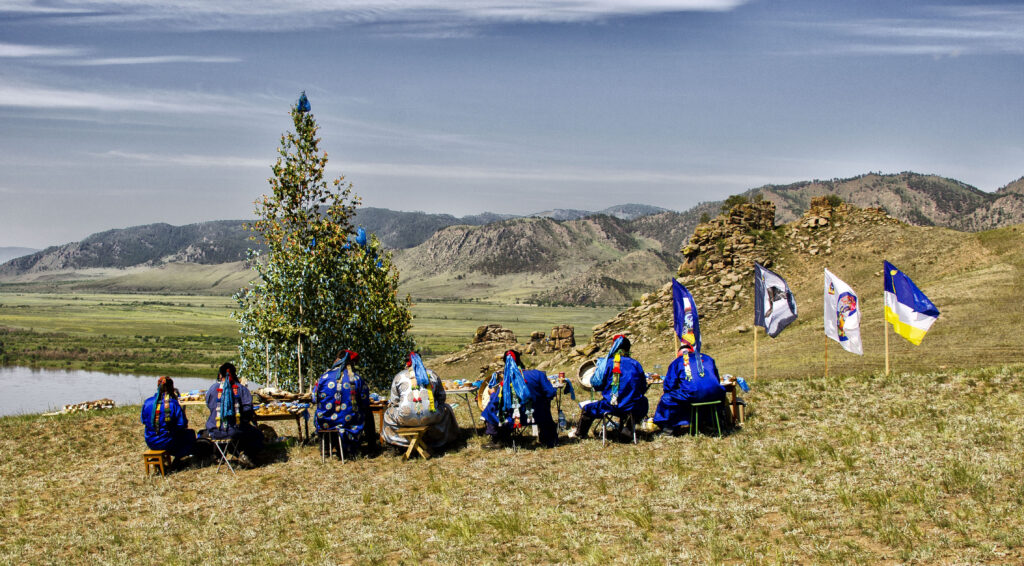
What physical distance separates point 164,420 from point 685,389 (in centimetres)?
903

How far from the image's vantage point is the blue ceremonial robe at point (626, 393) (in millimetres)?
12797

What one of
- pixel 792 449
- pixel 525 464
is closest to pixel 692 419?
pixel 792 449

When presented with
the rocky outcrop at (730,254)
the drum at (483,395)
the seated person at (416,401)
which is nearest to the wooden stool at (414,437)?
the seated person at (416,401)

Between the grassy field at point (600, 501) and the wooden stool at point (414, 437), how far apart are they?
232 mm

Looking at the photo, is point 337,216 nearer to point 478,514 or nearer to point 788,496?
point 478,514

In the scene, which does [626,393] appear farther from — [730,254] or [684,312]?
[730,254]

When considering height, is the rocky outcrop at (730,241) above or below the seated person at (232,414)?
above

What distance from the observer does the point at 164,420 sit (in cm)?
1241

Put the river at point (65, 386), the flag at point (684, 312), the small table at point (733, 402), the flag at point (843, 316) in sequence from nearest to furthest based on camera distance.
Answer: the small table at point (733, 402)
the flag at point (684, 312)
the flag at point (843, 316)
the river at point (65, 386)

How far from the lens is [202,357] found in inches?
3632

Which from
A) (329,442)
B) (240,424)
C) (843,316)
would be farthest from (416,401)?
(843,316)

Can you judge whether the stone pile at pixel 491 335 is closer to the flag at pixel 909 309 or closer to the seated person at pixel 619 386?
the flag at pixel 909 309

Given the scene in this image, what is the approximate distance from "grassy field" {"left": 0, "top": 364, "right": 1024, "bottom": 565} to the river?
1888 inches

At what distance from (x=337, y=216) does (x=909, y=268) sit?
31.4 meters
